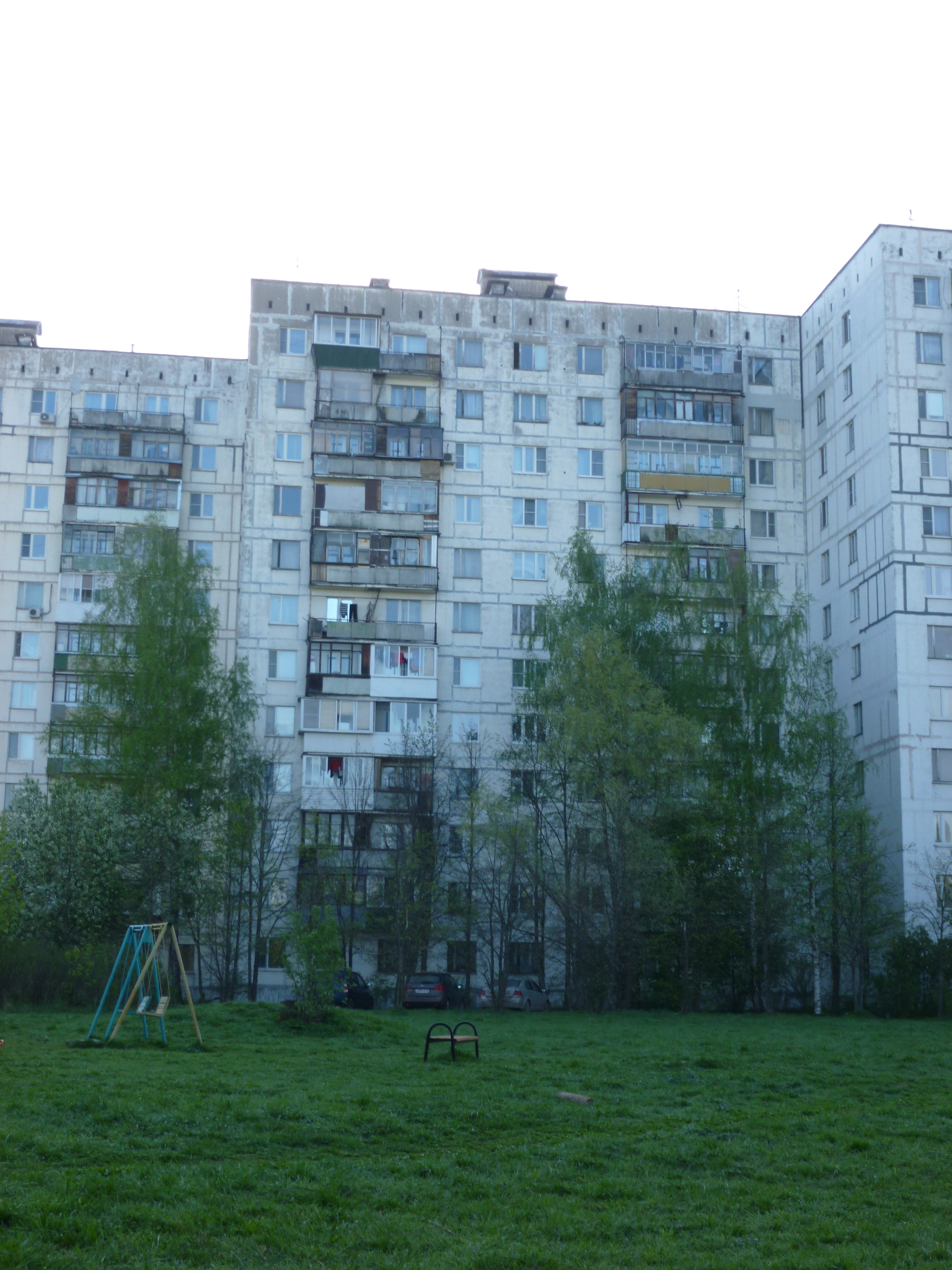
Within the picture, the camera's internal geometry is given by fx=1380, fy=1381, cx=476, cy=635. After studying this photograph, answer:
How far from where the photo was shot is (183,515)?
240ft

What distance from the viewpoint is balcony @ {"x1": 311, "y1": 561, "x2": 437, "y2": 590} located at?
69250mm

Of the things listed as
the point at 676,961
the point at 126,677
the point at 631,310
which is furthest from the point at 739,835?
the point at 631,310

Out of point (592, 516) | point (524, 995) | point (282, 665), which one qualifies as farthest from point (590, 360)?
point (524, 995)

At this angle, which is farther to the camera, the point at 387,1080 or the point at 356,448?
the point at 356,448

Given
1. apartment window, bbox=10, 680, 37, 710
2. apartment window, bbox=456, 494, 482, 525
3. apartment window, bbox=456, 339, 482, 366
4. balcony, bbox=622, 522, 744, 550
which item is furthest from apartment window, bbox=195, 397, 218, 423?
balcony, bbox=622, 522, 744, 550

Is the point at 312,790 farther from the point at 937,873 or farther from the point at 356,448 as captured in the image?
the point at 937,873

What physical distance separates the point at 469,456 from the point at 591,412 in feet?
23.5

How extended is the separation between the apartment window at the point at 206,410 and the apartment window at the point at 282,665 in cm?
1408

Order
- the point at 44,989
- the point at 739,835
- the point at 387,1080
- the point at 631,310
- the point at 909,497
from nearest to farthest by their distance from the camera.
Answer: the point at 387,1080 < the point at 44,989 < the point at 739,835 < the point at 909,497 < the point at 631,310

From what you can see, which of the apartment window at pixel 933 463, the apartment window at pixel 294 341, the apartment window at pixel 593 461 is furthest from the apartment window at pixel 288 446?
the apartment window at pixel 933 463

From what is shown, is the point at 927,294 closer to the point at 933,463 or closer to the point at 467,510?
the point at 933,463

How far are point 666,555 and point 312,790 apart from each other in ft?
65.7

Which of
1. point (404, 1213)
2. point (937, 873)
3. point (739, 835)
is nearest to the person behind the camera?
point (404, 1213)

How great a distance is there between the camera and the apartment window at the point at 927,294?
6625 centimetres
